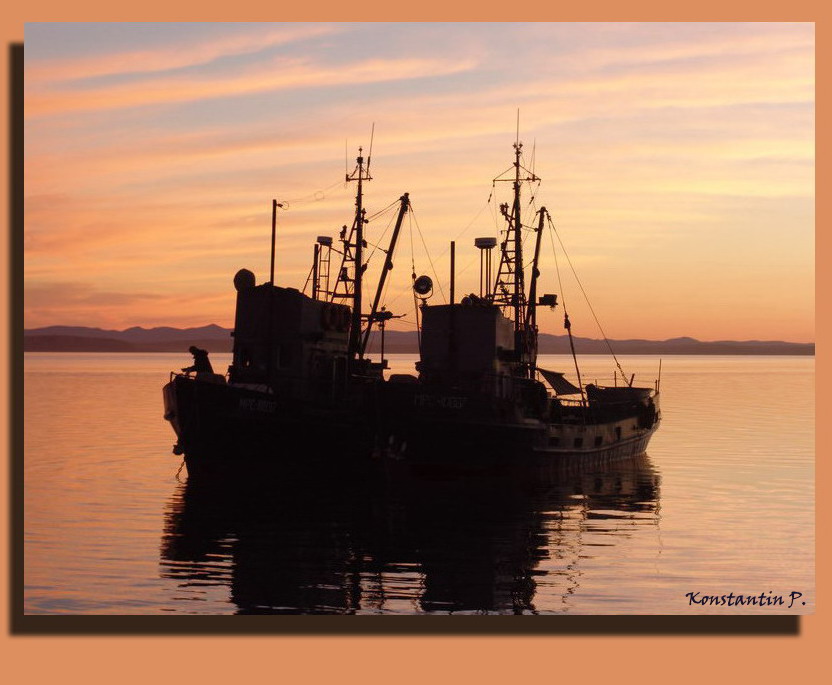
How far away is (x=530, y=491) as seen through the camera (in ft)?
166

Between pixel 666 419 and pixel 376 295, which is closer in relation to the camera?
pixel 376 295

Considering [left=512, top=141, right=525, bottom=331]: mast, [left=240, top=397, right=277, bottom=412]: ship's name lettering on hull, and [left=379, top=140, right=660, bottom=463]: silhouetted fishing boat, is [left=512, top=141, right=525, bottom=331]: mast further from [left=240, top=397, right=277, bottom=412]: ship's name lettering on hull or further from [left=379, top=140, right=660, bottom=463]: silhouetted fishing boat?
[left=240, top=397, right=277, bottom=412]: ship's name lettering on hull

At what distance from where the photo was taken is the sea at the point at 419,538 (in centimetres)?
2734

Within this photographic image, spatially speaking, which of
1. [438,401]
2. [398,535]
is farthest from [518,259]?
[398,535]

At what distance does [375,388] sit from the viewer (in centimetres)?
5181

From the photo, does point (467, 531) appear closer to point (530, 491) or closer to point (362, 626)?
point (530, 491)

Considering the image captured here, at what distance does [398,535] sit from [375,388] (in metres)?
14.6

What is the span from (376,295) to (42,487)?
20.0m

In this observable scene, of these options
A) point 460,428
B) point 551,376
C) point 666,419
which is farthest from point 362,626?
point 666,419

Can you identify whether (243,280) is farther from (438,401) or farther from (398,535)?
(398,535)

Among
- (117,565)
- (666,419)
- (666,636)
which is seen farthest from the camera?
(666,419)

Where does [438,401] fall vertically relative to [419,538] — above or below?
above

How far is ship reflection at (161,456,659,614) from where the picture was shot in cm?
2792

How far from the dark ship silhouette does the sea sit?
130 centimetres
